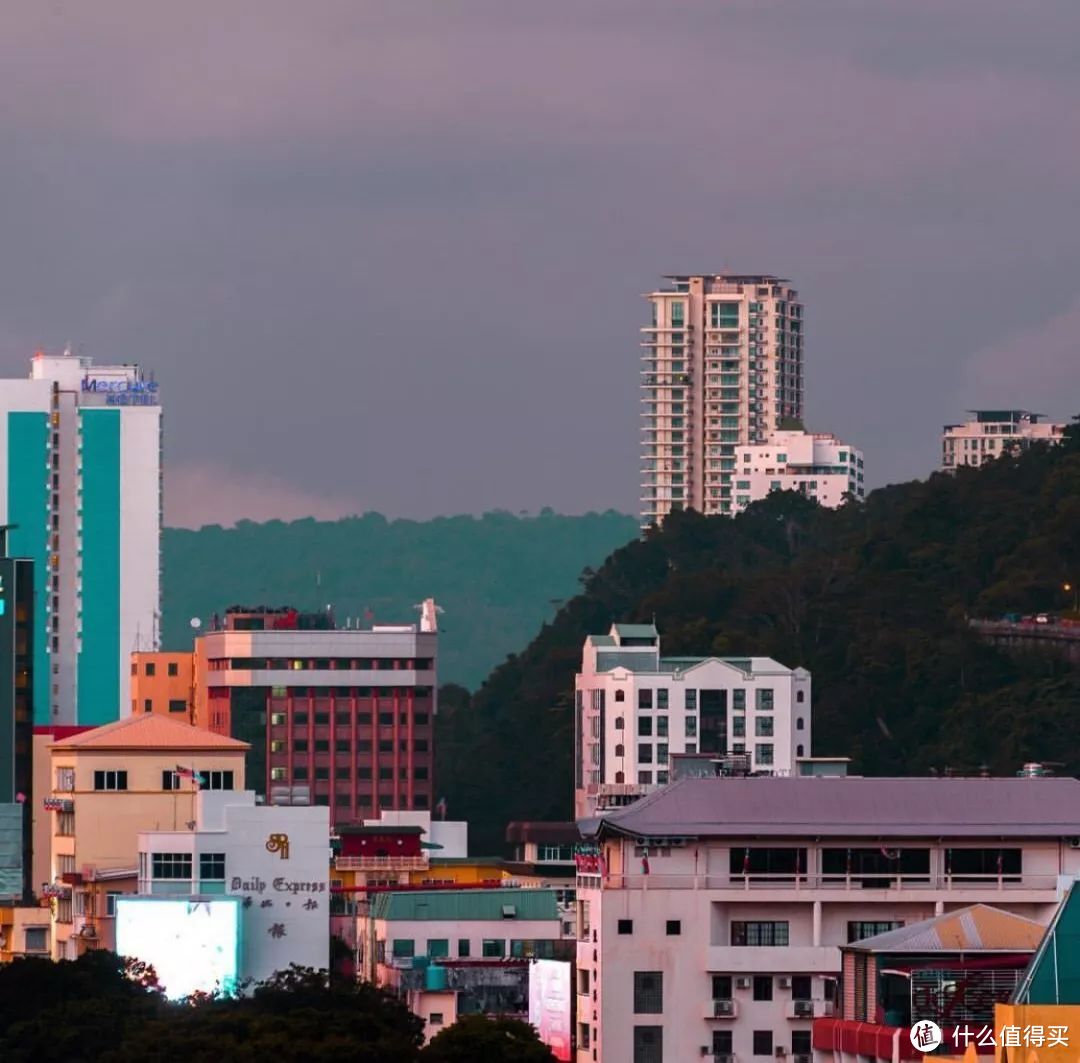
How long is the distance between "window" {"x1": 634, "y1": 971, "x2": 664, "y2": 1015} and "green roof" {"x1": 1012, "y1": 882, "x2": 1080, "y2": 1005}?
33589 millimetres

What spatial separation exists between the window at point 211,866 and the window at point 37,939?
16.8 m

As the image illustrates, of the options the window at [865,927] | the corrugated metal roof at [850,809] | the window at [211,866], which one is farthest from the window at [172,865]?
the window at [865,927]

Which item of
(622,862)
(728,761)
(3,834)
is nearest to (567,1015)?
(622,862)

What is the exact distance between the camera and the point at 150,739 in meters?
149

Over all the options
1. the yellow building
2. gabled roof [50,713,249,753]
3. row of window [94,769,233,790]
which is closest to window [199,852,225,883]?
the yellow building

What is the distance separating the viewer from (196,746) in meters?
150

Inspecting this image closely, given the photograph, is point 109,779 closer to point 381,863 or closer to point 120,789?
point 120,789

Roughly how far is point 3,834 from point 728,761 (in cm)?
5309

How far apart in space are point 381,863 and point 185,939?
36208mm

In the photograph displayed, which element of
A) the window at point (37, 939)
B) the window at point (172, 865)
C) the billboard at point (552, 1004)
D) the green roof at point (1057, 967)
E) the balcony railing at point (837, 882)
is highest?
the window at point (172, 865)

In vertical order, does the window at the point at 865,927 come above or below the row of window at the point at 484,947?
above

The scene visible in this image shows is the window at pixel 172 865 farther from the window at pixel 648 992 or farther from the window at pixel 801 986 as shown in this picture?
the window at pixel 801 986

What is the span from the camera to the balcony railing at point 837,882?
9850 cm

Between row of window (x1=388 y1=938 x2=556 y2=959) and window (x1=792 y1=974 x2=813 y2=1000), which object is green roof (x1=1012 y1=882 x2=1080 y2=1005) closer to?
window (x1=792 y1=974 x2=813 y2=1000)
